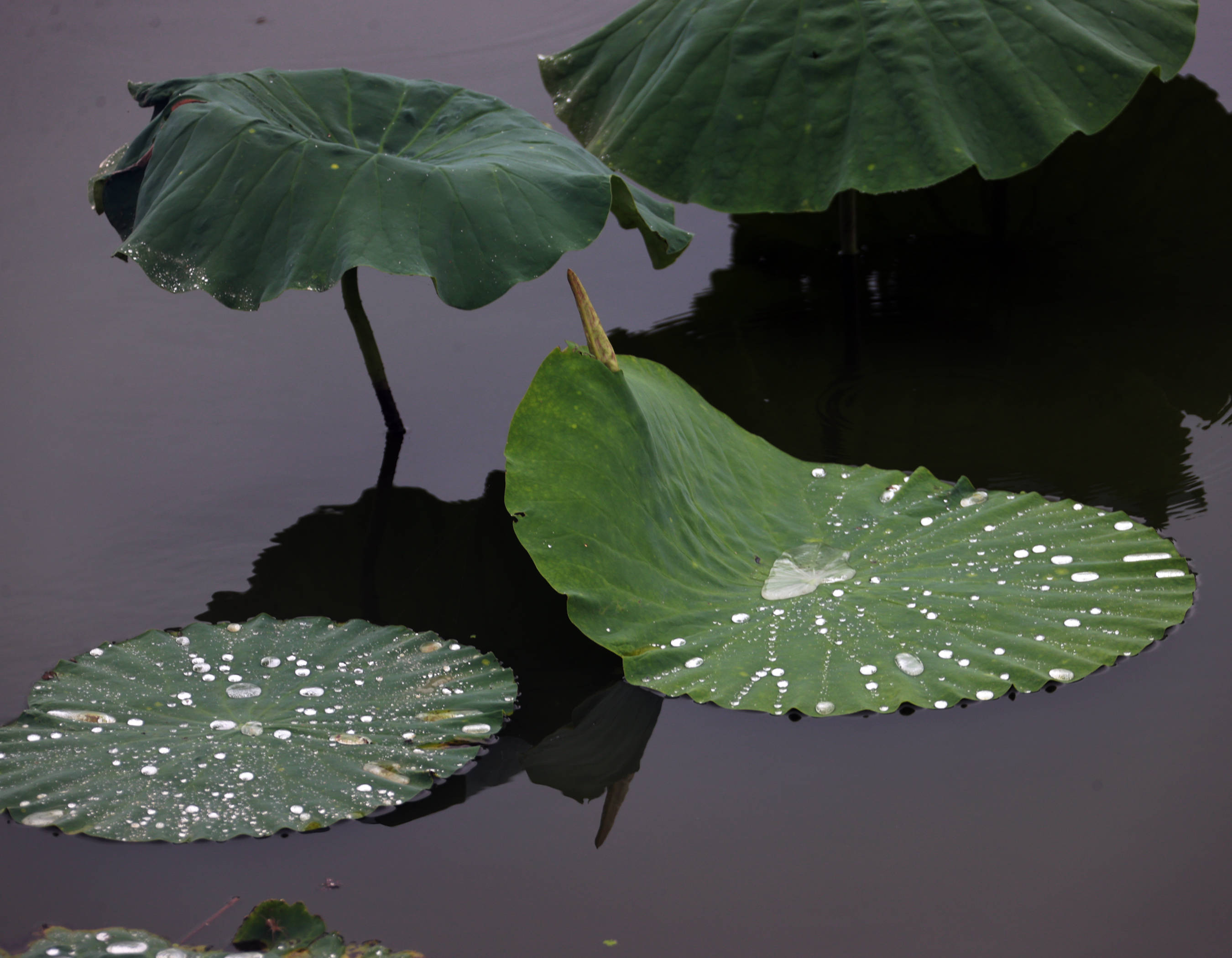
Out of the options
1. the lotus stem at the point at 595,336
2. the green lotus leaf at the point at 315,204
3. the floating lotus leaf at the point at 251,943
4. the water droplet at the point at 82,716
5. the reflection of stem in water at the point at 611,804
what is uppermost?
the green lotus leaf at the point at 315,204

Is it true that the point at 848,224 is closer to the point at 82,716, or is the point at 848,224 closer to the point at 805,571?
the point at 805,571

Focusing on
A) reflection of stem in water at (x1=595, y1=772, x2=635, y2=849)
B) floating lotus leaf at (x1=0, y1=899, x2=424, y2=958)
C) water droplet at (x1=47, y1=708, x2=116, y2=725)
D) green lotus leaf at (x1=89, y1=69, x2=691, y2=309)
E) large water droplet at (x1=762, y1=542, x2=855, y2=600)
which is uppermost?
green lotus leaf at (x1=89, y1=69, x2=691, y2=309)

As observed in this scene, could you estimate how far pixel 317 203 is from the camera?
1812mm

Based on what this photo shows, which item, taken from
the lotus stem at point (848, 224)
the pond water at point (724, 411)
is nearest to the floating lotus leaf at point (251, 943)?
the pond water at point (724, 411)

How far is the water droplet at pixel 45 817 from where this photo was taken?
1.29m

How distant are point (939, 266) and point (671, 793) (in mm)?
1737

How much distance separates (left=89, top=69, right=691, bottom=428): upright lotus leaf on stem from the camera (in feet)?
5.82

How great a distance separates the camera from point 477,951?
48.1 inches

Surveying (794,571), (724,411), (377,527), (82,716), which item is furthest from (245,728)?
(724,411)

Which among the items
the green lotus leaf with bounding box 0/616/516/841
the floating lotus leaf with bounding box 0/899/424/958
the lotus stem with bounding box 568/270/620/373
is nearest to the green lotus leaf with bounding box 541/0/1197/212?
the lotus stem with bounding box 568/270/620/373

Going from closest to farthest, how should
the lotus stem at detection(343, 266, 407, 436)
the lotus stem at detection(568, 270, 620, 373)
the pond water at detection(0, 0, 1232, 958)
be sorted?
the pond water at detection(0, 0, 1232, 958), the lotus stem at detection(568, 270, 620, 373), the lotus stem at detection(343, 266, 407, 436)

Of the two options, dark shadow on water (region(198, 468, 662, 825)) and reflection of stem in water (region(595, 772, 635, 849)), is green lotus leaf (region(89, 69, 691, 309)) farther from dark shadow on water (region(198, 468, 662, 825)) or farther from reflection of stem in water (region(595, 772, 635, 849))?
reflection of stem in water (region(595, 772, 635, 849))

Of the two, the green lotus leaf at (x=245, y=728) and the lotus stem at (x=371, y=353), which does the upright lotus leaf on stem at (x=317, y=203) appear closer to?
the lotus stem at (x=371, y=353)

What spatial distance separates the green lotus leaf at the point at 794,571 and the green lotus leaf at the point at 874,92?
2.34ft
